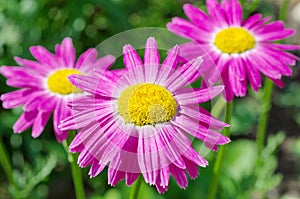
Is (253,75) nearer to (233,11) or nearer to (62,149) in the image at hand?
(233,11)

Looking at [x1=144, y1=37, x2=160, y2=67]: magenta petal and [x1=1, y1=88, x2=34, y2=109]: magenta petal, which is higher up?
[x1=144, y1=37, x2=160, y2=67]: magenta petal

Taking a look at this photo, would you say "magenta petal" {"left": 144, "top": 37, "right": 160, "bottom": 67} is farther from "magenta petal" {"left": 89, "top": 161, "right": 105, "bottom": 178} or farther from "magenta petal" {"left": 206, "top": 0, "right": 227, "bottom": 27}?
"magenta petal" {"left": 206, "top": 0, "right": 227, "bottom": 27}

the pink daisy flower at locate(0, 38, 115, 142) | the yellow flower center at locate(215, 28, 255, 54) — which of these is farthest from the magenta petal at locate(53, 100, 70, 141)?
the yellow flower center at locate(215, 28, 255, 54)

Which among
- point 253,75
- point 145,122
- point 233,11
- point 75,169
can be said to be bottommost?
point 75,169

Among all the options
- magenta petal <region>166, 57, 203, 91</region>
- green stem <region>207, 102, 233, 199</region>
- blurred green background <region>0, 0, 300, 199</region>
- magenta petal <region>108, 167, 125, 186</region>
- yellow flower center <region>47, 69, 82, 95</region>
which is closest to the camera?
magenta petal <region>108, 167, 125, 186</region>

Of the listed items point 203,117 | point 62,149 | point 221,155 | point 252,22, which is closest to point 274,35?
point 252,22

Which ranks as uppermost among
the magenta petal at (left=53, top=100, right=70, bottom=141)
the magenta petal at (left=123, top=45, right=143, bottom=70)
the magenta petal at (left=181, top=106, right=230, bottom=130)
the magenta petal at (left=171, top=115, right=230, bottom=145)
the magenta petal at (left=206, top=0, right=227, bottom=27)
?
the magenta petal at (left=206, top=0, right=227, bottom=27)

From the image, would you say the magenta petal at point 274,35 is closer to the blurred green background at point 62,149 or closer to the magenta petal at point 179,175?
the blurred green background at point 62,149
